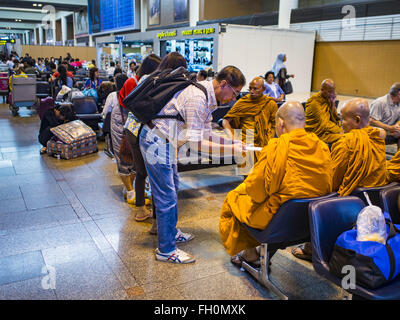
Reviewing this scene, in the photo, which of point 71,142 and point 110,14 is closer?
point 71,142

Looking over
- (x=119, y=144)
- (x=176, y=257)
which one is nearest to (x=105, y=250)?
(x=176, y=257)

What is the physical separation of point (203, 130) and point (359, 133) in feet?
3.90

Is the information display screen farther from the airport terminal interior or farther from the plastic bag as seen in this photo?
the plastic bag

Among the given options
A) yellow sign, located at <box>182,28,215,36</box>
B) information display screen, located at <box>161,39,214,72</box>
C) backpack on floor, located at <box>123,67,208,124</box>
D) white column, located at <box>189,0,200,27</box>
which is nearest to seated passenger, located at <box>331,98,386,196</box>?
backpack on floor, located at <box>123,67,208,124</box>

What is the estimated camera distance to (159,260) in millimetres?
3029

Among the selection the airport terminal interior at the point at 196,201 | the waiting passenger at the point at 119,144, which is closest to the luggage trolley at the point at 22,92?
the airport terminal interior at the point at 196,201

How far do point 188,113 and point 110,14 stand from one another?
30.1 meters

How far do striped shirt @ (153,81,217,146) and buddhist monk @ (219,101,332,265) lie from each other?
0.49 metres

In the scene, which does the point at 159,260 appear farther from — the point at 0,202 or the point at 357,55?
the point at 357,55

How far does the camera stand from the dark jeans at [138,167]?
3.27m

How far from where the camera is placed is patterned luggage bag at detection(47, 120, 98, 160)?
6148mm

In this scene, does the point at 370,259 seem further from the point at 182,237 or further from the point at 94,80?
the point at 94,80

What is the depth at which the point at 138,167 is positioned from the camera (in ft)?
11.3
